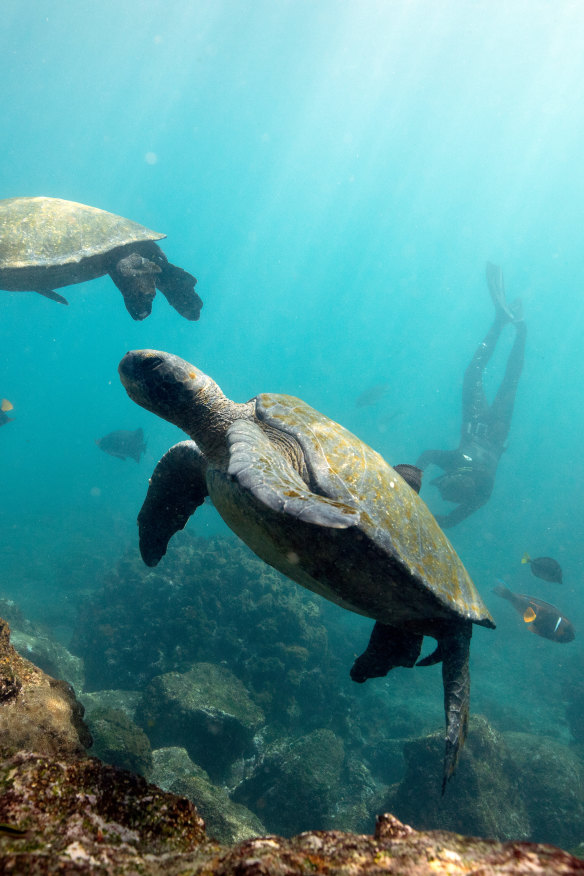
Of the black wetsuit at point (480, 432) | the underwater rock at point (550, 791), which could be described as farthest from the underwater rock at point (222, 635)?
the black wetsuit at point (480, 432)

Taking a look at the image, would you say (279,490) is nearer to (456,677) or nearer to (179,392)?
(179,392)

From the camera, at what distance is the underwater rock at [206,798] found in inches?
163

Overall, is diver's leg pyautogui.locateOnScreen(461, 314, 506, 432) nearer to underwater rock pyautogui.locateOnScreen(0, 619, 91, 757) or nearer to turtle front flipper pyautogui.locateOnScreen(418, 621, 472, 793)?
turtle front flipper pyautogui.locateOnScreen(418, 621, 472, 793)

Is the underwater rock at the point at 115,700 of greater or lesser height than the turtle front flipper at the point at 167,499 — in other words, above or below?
below

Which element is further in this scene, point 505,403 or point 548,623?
point 505,403

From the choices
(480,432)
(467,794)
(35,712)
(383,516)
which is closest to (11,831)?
(35,712)

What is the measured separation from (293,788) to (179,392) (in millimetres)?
6680

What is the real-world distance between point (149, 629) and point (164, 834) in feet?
33.1

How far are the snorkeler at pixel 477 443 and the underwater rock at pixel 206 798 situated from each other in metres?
14.1

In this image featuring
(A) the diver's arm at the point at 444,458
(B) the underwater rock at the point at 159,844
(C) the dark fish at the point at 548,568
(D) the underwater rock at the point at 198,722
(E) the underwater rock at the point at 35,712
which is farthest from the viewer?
(A) the diver's arm at the point at 444,458

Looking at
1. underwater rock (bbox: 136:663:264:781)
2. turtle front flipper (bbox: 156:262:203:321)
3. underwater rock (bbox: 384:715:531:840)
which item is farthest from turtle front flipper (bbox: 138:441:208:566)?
underwater rock (bbox: 384:715:531:840)

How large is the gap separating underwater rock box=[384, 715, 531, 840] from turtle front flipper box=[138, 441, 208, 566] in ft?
19.3

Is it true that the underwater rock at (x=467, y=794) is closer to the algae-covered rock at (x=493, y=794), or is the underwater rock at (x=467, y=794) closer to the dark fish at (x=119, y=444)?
the algae-covered rock at (x=493, y=794)

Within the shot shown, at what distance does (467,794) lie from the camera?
6.00m
